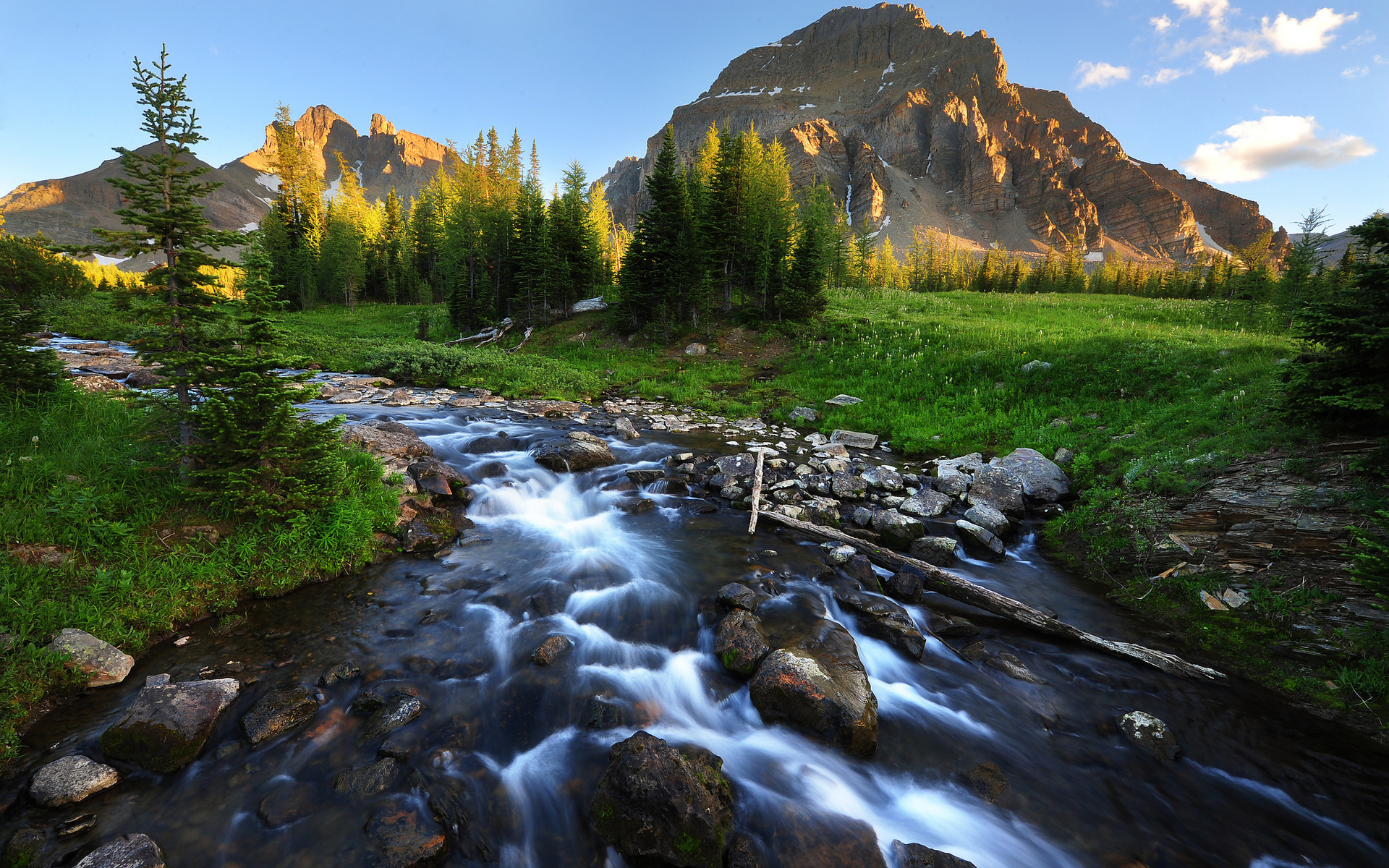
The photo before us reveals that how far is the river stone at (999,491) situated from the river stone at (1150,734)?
5188 mm

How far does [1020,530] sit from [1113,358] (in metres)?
9.66

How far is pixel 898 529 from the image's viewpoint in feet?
30.7

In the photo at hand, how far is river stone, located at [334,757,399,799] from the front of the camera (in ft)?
14.7

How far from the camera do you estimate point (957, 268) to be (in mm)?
97250

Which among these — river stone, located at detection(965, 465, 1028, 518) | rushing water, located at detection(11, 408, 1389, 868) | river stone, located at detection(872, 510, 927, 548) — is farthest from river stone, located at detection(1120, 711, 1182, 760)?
river stone, located at detection(965, 465, 1028, 518)

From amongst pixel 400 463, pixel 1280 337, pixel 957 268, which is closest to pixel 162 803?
pixel 400 463

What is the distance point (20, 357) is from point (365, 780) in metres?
10.6

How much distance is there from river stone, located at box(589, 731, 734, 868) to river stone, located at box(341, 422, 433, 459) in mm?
8812

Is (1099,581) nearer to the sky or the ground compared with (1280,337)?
nearer to the ground

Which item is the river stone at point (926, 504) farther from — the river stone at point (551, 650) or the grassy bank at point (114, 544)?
the grassy bank at point (114, 544)

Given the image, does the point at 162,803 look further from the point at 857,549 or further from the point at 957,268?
the point at 957,268

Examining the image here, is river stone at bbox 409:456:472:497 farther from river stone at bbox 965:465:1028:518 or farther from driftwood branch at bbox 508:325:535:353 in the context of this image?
driftwood branch at bbox 508:325:535:353

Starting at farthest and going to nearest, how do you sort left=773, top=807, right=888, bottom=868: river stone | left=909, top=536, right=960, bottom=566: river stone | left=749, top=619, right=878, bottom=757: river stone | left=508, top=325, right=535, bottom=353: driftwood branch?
left=508, top=325, right=535, bottom=353: driftwood branch, left=909, top=536, right=960, bottom=566: river stone, left=749, top=619, right=878, bottom=757: river stone, left=773, top=807, right=888, bottom=868: river stone

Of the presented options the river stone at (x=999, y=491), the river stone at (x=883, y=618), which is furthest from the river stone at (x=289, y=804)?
the river stone at (x=999, y=491)
